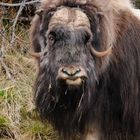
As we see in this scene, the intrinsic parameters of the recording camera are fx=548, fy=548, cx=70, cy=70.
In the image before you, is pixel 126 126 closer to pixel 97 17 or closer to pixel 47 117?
pixel 47 117

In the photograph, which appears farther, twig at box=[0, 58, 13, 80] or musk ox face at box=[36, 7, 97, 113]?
twig at box=[0, 58, 13, 80]

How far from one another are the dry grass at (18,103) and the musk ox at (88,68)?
49cm

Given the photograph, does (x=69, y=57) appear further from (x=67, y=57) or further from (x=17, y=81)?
(x=17, y=81)

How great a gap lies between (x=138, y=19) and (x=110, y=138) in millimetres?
819

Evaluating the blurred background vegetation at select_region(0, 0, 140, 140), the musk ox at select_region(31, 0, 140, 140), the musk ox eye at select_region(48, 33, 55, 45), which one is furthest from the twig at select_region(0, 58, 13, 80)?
the musk ox eye at select_region(48, 33, 55, 45)

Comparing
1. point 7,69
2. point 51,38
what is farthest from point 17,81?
point 51,38

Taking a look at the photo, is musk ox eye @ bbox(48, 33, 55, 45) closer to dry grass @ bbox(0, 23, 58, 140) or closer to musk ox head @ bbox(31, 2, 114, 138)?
musk ox head @ bbox(31, 2, 114, 138)

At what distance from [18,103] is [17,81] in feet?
0.98

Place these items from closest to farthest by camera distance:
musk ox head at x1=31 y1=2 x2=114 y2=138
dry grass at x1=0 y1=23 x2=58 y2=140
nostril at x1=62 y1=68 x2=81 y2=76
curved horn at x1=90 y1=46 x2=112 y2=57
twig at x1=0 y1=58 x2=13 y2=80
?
nostril at x1=62 y1=68 x2=81 y2=76 < musk ox head at x1=31 y1=2 x2=114 y2=138 < curved horn at x1=90 y1=46 x2=112 y2=57 < dry grass at x1=0 y1=23 x2=58 y2=140 < twig at x1=0 y1=58 x2=13 y2=80

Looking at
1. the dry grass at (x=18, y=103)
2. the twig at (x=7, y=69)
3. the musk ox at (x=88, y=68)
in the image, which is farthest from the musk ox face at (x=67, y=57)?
the twig at (x=7, y=69)

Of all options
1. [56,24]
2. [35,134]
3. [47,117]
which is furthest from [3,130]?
[56,24]

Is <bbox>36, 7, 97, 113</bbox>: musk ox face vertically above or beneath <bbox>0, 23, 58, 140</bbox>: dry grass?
above

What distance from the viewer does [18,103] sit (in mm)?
4363

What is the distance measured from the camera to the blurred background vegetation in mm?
4176
